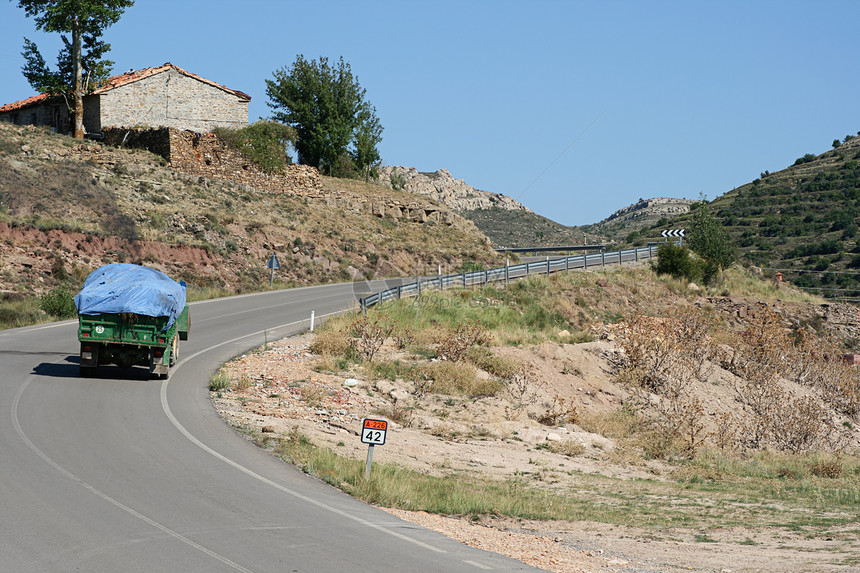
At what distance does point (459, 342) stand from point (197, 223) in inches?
942

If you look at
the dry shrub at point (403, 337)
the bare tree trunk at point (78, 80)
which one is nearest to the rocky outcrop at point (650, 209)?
the bare tree trunk at point (78, 80)

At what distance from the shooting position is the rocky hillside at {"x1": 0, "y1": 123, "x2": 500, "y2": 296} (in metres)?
37.0

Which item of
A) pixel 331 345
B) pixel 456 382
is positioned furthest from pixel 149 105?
pixel 456 382

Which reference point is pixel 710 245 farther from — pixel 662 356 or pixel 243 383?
pixel 243 383

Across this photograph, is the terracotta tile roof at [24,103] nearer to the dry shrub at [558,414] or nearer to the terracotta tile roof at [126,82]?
the terracotta tile roof at [126,82]

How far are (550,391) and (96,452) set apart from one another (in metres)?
13.8

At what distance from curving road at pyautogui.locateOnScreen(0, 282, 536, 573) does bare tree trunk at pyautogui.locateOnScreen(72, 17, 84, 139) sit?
122 feet

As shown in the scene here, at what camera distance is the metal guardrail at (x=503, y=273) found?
33375 millimetres

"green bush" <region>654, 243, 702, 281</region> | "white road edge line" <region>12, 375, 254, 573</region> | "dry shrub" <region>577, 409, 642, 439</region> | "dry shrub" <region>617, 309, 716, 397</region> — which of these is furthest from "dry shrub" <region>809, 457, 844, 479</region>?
"green bush" <region>654, 243, 702, 281</region>

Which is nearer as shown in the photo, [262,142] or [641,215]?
[262,142]

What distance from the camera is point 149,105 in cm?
5478

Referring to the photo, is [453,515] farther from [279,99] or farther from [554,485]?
[279,99]

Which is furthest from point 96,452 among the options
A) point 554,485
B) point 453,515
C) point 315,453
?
point 554,485

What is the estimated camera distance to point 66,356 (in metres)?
22.2
